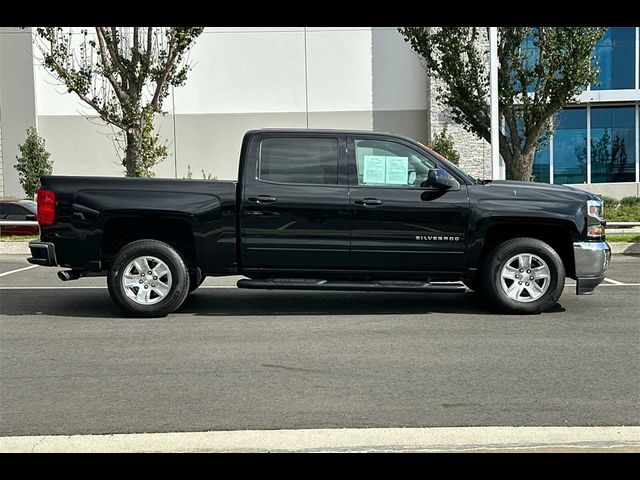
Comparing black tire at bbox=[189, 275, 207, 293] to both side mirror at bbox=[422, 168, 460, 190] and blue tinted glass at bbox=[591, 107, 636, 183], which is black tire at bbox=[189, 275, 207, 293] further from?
blue tinted glass at bbox=[591, 107, 636, 183]

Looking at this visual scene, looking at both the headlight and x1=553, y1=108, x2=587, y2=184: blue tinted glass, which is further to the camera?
x1=553, y1=108, x2=587, y2=184: blue tinted glass

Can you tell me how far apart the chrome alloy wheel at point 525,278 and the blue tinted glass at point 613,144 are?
70.4ft

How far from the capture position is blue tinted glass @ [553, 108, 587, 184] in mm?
28594

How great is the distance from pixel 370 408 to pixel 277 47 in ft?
84.2

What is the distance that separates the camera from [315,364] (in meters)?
6.63

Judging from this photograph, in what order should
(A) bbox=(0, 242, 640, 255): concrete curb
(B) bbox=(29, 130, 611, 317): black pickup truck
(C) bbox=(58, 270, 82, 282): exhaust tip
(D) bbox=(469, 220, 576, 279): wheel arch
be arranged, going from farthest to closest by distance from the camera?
(A) bbox=(0, 242, 640, 255): concrete curb → (C) bbox=(58, 270, 82, 282): exhaust tip → (D) bbox=(469, 220, 576, 279): wheel arch → (B) bbox=(29, 130, 611, 317): black pickup truck

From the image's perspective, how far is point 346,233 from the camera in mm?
8633

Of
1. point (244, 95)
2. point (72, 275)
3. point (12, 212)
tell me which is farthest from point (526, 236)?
point (244, 95)

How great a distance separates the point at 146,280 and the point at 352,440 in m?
4.78

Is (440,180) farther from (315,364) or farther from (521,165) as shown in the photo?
(521,165)

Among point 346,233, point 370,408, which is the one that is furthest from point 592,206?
point 370,408

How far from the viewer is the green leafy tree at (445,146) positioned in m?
26.6

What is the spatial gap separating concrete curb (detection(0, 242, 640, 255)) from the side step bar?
343 inches

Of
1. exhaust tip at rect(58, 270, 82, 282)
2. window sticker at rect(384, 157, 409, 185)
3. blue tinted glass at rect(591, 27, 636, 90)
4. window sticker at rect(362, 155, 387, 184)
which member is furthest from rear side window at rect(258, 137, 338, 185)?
blue tinted glass at rect(591, 27, 636, 90)
